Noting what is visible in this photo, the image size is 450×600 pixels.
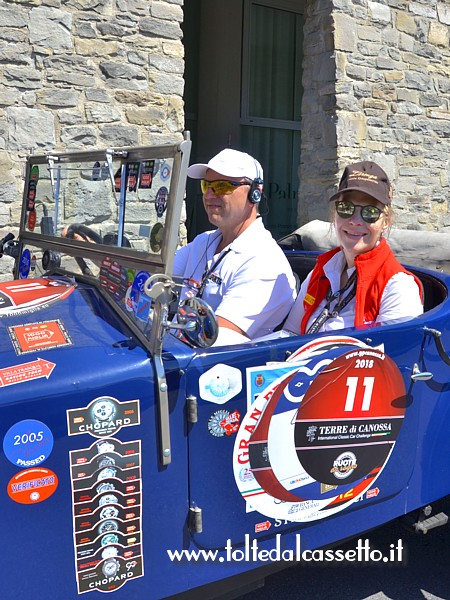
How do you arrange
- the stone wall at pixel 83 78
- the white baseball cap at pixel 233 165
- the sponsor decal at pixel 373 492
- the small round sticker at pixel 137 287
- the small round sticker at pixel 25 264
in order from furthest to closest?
the stone wall at pixel 83 78 < the small round sticker at pixel 25 264 < the white baseball cap at pixel 233 165 < the sponsor decal at pixel 373 492 < the small round sticker at pixel 137 287

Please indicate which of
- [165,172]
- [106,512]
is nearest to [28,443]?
[106,512]

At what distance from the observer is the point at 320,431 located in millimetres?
1942

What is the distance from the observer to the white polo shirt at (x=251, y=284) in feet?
8.00

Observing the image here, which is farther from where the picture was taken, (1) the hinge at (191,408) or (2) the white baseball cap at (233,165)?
(2) the white baseball cap at (233,165)

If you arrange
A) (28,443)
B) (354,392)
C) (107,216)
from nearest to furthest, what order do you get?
(28,443), (354,392), (107,216)

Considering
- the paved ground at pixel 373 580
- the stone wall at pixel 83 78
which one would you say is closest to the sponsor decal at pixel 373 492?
the paved ground at pixel 373 580

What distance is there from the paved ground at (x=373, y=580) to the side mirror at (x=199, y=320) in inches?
50.8

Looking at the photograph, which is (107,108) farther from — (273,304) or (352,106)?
(273,304)

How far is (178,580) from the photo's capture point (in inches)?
69.5

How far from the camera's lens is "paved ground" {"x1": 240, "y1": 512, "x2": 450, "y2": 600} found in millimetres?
2570

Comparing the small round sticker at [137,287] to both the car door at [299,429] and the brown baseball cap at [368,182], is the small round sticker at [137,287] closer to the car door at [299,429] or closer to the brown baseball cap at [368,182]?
the car door at [299,429]

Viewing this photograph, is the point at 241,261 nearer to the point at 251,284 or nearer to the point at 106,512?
the point at 251,284

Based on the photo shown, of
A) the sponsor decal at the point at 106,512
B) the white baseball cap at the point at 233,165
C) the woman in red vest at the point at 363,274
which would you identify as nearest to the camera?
the sponsor decal at the point at 106,512

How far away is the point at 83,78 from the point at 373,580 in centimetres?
448
